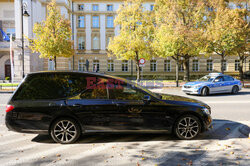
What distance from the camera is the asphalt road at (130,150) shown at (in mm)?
3627

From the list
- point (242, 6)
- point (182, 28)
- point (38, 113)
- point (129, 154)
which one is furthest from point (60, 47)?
point (242, 6)

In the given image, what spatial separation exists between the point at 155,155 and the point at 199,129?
1526mm

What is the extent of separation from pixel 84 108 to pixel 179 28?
55.6ft

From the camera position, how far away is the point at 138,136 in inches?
197

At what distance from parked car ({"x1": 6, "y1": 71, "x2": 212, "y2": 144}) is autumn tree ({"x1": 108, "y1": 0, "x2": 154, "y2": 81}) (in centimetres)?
1745

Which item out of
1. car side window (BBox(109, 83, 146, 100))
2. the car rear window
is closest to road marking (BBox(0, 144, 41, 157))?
the car rear window

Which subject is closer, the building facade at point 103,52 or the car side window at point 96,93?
the car side window at point 96,93

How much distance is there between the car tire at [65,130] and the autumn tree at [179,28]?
16.5m

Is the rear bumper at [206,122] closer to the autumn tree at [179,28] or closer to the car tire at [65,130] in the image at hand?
the car tire at [65,130]

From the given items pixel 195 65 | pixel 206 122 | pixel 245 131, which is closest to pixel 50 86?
pixel 206 122

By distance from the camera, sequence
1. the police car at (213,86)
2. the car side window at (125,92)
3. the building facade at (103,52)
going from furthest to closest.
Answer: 1. the building facade at (103,52)
2. the police car at (213,86)
3. the car side window at (125,92)

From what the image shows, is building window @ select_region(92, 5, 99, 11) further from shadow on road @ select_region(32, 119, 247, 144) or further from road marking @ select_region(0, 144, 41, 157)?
road marking @ select_region(0, 144, 41, 157)

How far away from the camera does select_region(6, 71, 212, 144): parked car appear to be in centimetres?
438

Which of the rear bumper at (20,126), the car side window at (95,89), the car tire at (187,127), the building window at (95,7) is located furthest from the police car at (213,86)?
the building window at (95,7)
